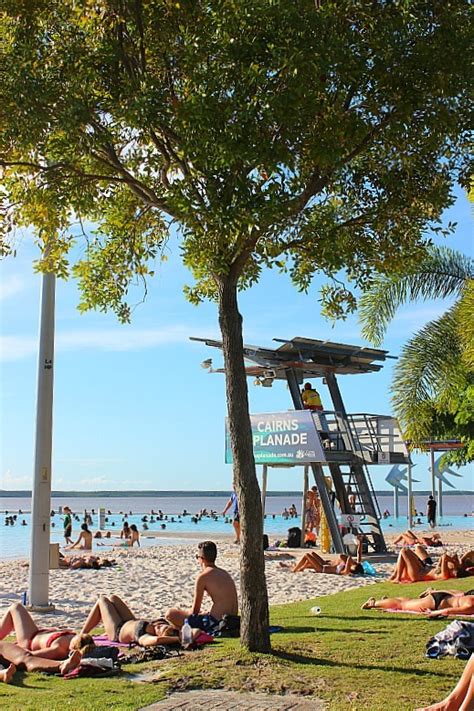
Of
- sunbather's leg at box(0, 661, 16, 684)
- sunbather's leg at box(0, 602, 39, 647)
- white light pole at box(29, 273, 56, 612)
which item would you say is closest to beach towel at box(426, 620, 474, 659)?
sunbather's leg at box(0, 661, 16, 684)

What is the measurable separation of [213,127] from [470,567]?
1046 cm

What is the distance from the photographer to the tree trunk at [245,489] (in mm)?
8664

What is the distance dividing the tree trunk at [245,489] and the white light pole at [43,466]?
488 centimetres

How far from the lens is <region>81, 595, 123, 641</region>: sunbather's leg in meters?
9.66

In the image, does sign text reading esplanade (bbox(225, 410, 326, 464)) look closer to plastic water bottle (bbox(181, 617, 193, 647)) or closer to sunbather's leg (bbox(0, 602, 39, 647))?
plastic water bottle (bbox(181, 617, 193, 647))

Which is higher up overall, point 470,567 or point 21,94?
point 21,94

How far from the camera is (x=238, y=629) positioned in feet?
33.0

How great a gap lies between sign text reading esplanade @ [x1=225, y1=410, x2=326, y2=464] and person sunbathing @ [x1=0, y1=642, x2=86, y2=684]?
1200 centimetres

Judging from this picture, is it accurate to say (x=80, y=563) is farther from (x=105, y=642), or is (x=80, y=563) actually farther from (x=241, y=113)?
(x=241, y=113)

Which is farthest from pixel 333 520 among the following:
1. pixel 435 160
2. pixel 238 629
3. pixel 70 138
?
pixel 70 138

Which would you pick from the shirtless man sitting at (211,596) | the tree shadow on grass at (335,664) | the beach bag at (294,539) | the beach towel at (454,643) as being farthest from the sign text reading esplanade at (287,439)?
the beach towel at (454,643)

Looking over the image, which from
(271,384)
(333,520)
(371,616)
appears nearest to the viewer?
(371,616)

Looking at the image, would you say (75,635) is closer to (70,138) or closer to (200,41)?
(70,138)

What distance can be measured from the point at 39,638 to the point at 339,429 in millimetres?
13924
